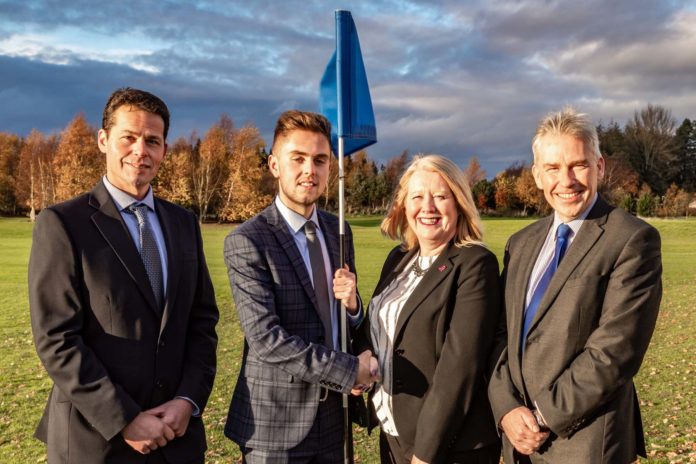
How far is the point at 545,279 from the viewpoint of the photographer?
3.56 metres

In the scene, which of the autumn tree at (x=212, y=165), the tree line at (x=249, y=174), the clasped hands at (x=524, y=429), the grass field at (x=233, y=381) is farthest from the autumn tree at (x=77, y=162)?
the clasped hands at (x=524, y=429)

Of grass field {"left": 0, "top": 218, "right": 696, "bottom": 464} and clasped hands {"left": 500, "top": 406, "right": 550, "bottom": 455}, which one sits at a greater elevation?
clasped hands {"left": 500, "top": 406, "right": 550, "bottom": 455}

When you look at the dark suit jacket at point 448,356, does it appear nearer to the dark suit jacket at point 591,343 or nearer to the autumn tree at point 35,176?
the dark suit jacket at point 591,343

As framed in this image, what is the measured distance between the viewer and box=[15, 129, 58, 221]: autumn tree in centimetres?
6625

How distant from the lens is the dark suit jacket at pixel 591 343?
320 cm

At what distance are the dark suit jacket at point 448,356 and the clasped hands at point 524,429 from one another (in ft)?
0.57

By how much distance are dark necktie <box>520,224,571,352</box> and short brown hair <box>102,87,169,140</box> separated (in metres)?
2.53

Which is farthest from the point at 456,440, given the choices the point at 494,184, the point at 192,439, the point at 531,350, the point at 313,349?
the point at 494,184

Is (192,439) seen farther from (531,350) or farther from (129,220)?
(531,350)

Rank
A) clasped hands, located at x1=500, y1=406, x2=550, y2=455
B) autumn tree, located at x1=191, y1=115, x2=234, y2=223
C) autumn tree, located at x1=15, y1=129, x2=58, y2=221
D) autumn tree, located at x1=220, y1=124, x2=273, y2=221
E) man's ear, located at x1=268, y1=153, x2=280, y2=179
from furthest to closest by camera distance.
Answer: autumn tree, located at x1=15, y1=129, x2=58, y2=221 < autumn tree, located at x1=191, y1=115, x2=234, y2=223 < autumn tree, located at x1=220, y1=124, x2=273, y2=221 < man's ear, located at x1=268, y1=153, x2=280, y2=179 < clasped hands, located at x1=500, y1=406, x2=550, y2=455

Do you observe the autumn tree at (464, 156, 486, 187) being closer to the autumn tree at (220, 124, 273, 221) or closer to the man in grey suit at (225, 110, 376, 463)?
the autumn tree at (220, 124, 273, 221)

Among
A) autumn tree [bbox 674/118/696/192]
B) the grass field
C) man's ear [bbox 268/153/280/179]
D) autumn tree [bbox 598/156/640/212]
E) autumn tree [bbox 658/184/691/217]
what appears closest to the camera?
man's ear [bbox 268/153/280/179]

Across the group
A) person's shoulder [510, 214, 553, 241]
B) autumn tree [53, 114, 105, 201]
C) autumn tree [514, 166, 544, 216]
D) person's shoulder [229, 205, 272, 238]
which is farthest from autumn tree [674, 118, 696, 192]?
person's shoulder [229, 205, 272, 238]

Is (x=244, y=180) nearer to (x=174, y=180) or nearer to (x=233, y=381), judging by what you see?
(x=174, y=180)
